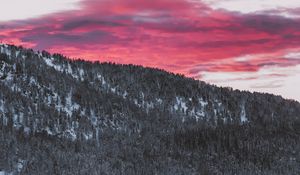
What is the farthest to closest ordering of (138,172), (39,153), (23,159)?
(138,172) < (39,153) < (23,159)

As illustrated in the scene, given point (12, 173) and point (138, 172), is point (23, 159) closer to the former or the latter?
point (12, 173)

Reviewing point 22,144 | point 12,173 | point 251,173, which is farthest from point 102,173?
point 251,173

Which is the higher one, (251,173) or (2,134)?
(2,134)

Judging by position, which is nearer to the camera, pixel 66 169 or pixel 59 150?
pixel 66 169

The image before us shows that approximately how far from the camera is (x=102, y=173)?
165 metres

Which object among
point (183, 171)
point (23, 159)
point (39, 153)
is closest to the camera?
point (23, 159)

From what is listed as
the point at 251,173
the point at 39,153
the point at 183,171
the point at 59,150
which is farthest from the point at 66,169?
the point at 251,173

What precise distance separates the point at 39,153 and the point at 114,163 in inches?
1162

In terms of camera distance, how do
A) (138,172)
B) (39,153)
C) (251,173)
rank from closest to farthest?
(39,153) → (138,172) → (251,173)

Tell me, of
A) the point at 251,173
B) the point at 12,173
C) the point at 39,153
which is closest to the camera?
the point at 12,173

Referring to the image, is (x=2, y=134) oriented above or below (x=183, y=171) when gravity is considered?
above

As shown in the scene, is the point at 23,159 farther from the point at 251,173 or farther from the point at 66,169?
the point at 251,173

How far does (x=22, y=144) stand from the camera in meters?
165

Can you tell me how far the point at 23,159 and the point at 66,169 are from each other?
13.9m
